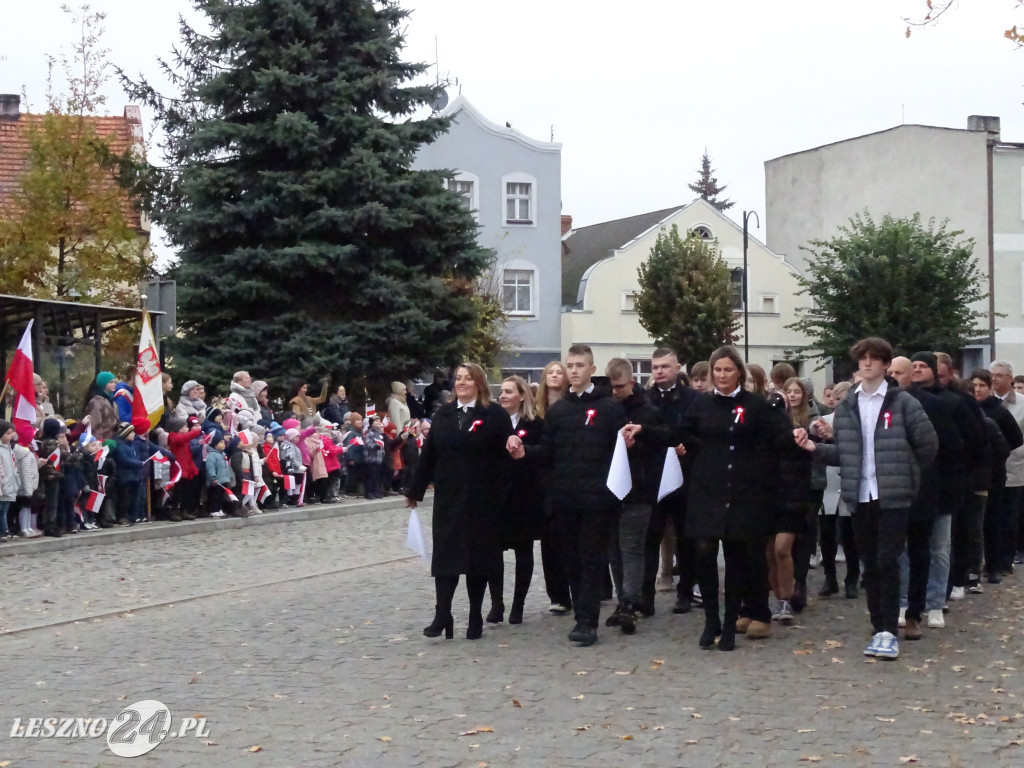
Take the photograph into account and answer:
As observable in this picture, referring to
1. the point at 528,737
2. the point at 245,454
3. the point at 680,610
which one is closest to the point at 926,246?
the point at 245,454

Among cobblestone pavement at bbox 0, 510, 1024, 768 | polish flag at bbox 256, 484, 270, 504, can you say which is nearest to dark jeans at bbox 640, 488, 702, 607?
cobblestone pavement at bbox 0, 510, 1024, 768

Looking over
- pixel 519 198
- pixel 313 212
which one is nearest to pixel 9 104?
pixel 519 198

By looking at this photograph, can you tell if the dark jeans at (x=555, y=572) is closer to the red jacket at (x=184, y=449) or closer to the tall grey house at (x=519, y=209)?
the red jacket at (x=184, y=449)

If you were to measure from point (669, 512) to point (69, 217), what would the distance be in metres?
22.5

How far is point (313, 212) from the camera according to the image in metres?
27.6

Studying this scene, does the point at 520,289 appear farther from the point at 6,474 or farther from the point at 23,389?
the point at 6,474

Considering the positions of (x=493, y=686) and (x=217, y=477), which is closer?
(x=493, y=686)

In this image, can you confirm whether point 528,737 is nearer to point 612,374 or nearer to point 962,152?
point 612,374

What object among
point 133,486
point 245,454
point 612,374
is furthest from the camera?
point 245,454

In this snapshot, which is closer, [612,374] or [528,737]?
[528,737]

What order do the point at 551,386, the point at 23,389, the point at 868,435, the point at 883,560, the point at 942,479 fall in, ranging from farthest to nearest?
1. the point at 23,389
2. the point at 551,386
3. the point at 942,479
4. the point at 868,435
5. the point at 883,560

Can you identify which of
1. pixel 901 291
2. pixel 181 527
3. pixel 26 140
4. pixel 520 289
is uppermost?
pixel 26 140

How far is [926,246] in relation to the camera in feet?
153

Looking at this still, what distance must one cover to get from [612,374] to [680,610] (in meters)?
2.04
